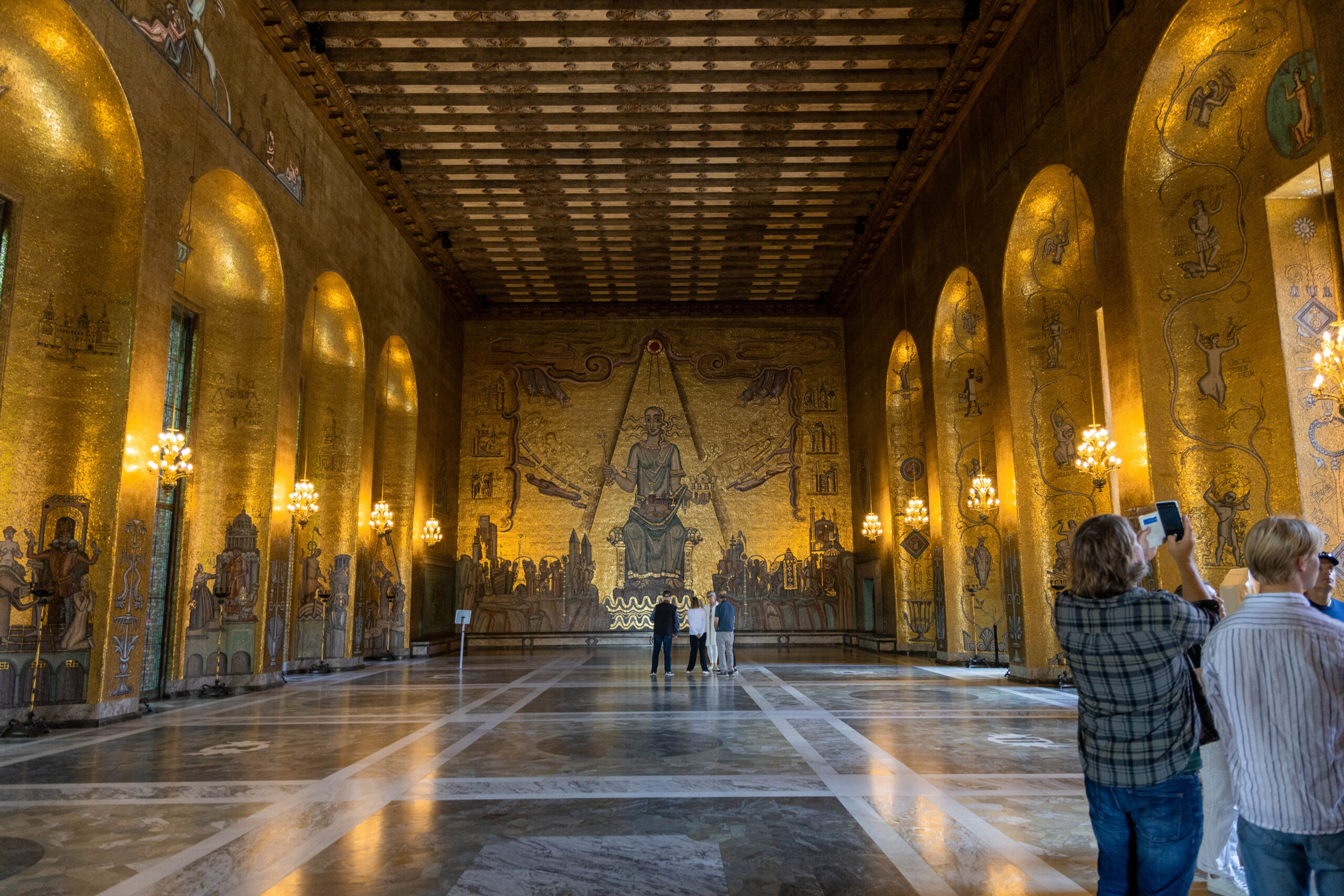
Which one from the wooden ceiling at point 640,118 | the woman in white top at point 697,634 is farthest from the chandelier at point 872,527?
the woman in white top at point 697,634

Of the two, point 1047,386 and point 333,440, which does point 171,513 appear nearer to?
point 333,440

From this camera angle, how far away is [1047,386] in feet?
39.6

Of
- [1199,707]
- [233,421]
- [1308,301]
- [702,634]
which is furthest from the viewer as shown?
[702,634]

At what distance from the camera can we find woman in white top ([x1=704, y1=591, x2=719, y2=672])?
14266 millimetres

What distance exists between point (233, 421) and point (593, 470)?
1143 cm

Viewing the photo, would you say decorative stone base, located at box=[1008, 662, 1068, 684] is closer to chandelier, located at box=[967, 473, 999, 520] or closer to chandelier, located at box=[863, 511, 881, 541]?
chandelier, located at box=[967, 473, 999, 520]

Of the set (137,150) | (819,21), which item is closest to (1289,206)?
(819,21)

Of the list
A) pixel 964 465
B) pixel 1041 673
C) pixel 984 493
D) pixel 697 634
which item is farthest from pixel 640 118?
pixel 1041 673

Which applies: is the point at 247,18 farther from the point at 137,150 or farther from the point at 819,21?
the point at 819,21

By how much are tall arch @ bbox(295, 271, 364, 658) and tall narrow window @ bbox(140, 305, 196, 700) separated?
2834 millimetres

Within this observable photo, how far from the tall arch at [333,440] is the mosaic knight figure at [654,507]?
324 inches

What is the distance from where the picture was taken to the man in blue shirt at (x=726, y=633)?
Result: 1341cm

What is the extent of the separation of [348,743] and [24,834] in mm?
2884

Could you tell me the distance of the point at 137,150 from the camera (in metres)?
9.05
